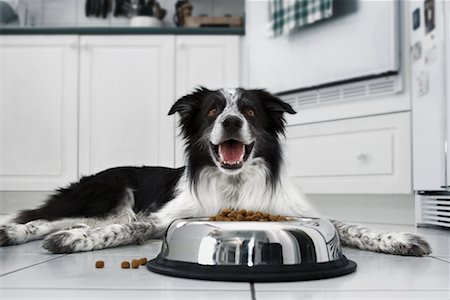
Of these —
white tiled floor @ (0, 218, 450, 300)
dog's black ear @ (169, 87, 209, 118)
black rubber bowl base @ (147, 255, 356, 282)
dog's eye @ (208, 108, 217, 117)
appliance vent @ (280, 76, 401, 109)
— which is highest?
appliance vent @ (280, 76, 401, 109)

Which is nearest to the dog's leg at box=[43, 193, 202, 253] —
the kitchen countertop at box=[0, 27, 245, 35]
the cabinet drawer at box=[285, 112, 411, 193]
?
the cabinet drawer at box=[285, 112, 411, 193]

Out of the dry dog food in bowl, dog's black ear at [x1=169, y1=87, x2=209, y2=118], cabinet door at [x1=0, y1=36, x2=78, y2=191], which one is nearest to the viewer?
the dry dog food in bowl

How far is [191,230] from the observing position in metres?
1.64

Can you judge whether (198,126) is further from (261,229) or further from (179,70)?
(179,70)

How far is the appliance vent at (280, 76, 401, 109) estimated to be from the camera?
147 inches

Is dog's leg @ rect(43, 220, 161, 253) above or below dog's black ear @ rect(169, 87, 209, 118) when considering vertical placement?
below

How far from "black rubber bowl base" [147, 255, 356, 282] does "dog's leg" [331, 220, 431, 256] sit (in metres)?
0.55

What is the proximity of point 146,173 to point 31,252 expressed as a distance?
0.92 metres

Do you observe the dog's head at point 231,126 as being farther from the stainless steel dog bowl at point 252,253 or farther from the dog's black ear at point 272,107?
the stainless steel dog bowl at point 252,253

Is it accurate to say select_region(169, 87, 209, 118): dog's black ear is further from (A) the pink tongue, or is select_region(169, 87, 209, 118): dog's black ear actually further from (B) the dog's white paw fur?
(B) the dog's white paw fur

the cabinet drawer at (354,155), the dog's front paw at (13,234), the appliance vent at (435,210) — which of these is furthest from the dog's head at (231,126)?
the appliance vent at (435,210)

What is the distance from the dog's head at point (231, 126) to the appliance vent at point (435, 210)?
4.24ft

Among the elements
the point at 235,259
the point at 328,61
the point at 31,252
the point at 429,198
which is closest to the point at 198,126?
the point at 31,252

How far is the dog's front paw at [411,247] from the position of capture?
202 centimetres
